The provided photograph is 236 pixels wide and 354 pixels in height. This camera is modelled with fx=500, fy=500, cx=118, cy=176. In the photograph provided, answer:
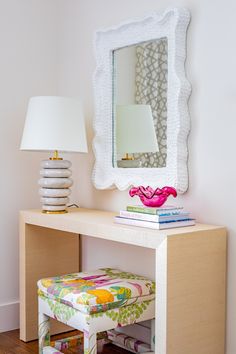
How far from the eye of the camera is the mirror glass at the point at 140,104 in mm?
2225

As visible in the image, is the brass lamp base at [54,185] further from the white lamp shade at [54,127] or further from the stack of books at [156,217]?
the stack of books at [156,217]

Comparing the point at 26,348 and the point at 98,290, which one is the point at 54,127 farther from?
the point at 26,348

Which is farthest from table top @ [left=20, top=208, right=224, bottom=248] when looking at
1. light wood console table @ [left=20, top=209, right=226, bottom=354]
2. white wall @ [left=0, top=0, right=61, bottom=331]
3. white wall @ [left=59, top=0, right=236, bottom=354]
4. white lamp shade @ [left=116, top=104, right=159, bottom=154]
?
white lamp shade @ [left=116, top=104, right=159, bottom=154]

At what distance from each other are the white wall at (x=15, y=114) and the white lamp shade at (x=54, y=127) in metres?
0.35

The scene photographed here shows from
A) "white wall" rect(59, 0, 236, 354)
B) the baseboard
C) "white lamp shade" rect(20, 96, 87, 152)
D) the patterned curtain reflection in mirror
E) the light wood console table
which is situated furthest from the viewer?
the baseboard

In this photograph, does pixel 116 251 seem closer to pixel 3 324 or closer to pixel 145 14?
pixel 3 324

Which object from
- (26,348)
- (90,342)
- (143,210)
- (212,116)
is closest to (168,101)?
(212,116)

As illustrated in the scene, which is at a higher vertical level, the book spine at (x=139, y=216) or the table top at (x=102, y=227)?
the book spine at (x=139, y=216)

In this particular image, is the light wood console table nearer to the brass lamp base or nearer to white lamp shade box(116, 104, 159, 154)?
the brass lamp base

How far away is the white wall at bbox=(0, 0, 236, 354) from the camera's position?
6.87 feet

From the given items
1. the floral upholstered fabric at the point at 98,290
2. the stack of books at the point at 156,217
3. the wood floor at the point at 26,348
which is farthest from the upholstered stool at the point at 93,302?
the stack of books at the point at 156,217

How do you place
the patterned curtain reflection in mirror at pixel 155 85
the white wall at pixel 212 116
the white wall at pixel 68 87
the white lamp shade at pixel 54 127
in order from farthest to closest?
the white lamp shade at pixel 54 127 < the patterned curtain reflection in mirror at pixel 155 85 < the white wall at pixel 68 87 < the white wall at pixel 212 116

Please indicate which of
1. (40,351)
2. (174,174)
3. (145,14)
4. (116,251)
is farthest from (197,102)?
(40,351)

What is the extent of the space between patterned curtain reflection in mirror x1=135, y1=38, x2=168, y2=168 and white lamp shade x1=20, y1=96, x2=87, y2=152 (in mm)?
305
